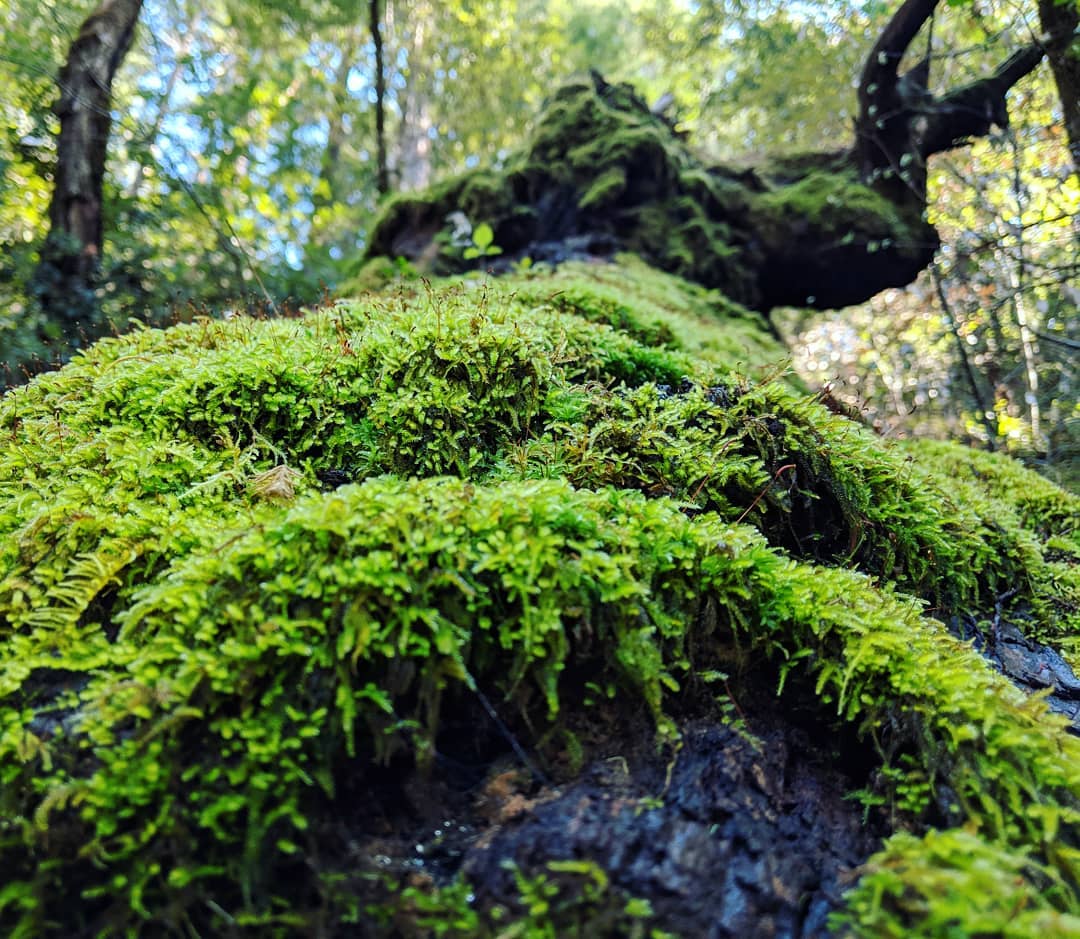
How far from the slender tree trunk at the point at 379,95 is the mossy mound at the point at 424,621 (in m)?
6.66

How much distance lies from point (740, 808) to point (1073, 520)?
360 cm

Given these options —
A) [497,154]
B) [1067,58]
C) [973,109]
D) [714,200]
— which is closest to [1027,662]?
[1067,58]

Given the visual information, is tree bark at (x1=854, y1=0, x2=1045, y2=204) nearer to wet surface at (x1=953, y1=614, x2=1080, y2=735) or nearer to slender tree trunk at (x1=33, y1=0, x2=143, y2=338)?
wet surface at (x1=953, y1=614, x2=1080, y2=735)

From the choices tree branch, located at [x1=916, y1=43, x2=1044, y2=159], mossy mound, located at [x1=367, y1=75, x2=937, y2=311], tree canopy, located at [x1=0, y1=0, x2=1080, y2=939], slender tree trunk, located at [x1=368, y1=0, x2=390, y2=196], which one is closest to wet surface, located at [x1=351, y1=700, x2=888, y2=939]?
tree canopy, located at [x1=0, y1=0, x2=1080, y2=939]

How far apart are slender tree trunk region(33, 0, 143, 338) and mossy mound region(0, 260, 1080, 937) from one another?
16.0ft

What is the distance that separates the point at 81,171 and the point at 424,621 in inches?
307

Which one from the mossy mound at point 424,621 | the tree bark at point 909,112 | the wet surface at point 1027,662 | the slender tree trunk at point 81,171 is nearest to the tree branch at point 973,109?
the tree bark at point 909,112

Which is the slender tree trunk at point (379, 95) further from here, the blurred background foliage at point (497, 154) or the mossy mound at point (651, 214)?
the mossy mound at point (651, 214)

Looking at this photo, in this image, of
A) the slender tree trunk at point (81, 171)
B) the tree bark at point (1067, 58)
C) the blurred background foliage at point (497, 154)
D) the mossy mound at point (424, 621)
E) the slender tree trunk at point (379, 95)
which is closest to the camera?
the mossy mound at point (424, 621)

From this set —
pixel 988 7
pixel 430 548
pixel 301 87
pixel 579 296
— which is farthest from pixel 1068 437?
pixel 301 87

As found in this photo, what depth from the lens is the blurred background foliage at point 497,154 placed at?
651cm

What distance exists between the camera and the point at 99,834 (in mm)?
1147

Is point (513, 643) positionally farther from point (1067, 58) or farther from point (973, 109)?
point (973, 109)

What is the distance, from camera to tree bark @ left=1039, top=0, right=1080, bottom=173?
16.1 feet
